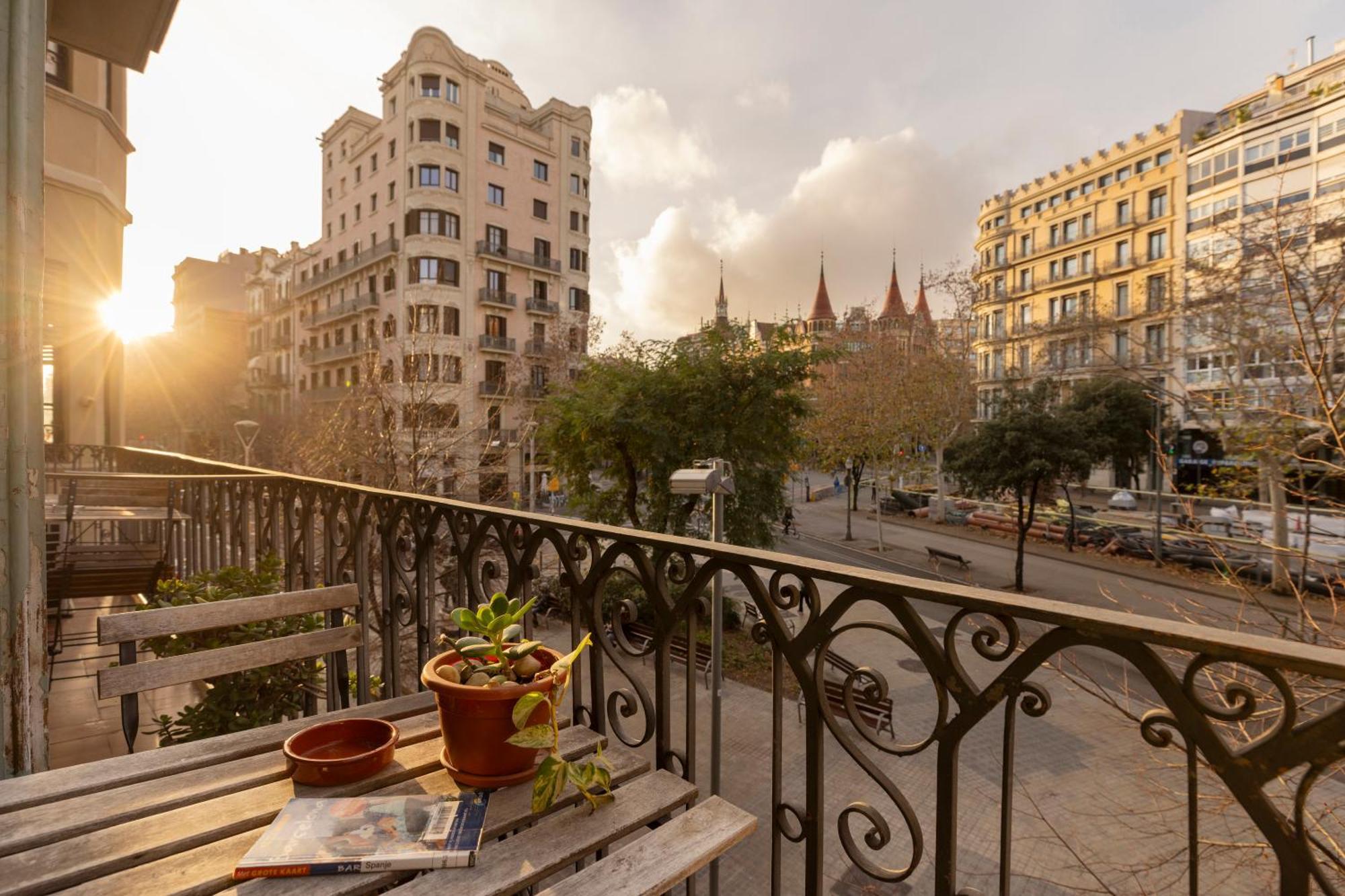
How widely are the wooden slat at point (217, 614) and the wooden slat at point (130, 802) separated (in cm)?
63

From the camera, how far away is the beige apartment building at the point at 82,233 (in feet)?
25.9

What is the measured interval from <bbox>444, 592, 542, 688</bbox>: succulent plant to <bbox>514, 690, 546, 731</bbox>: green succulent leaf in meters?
0.16

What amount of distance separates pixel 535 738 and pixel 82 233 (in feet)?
34.4

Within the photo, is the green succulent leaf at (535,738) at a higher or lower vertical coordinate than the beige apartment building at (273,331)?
lower

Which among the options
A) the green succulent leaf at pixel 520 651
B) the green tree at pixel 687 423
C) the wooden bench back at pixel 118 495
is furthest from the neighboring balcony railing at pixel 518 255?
the green succulent leaf at pixel 520 651

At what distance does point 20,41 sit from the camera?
208 cm

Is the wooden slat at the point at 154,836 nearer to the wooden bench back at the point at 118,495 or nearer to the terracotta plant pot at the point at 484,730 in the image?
the terracotta plant pot at the point at 484,730

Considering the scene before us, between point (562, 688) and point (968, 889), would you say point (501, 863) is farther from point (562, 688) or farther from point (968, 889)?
point (968, 889)

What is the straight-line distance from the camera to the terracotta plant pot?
6.07ft

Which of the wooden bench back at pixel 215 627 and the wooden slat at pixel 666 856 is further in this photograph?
the wooden bench back at pixel 215 627

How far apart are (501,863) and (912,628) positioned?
1.13m

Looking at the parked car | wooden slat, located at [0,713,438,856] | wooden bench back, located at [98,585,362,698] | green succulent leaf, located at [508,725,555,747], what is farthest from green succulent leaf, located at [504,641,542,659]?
the parked car

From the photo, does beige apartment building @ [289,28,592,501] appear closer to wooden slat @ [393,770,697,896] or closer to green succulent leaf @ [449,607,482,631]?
green succulent leaf @ [449,607,482,631]

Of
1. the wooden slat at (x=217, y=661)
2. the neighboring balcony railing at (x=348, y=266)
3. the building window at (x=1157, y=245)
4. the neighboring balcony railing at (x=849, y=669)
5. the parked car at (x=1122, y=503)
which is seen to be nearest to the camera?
the neighboring balcony railing at (x=849, y=669)
